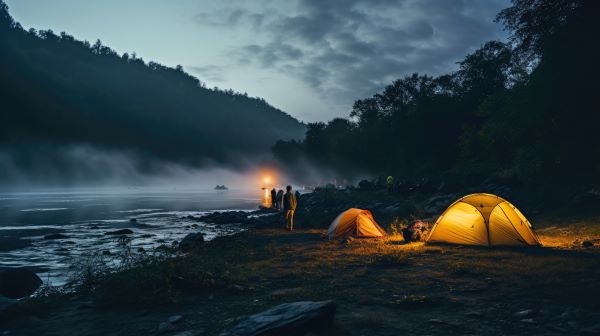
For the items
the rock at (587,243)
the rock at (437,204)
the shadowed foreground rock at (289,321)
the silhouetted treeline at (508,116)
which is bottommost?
the rock at (587,243)

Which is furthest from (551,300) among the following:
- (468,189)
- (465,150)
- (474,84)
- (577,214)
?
(474,84)

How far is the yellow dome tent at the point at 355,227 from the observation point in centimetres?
1822

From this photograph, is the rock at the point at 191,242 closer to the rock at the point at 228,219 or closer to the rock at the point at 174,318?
the rock at the point at 174,318

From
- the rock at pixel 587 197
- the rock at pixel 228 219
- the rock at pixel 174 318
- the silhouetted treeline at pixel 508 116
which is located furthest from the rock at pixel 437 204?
the rock at pixel 174 318

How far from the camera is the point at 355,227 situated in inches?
720

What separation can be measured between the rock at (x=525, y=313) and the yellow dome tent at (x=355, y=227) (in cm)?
1109

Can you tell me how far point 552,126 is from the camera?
19328 millimetres

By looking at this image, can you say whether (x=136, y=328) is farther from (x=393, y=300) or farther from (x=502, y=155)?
(x=502, y=155)

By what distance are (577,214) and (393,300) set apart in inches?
647

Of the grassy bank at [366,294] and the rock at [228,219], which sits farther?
the rock at [228,219]

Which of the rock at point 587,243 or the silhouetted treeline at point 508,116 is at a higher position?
the silhouetted treeline at point 508,116

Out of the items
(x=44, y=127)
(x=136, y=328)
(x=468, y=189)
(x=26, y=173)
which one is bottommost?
(x=136, y=328)

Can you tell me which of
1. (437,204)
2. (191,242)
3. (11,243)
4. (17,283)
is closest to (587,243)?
(437,204)

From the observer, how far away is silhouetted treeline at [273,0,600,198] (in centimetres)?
1662
